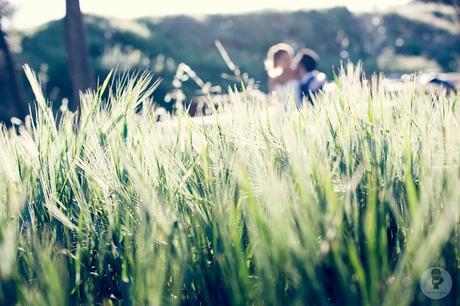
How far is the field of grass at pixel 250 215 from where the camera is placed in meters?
1.17

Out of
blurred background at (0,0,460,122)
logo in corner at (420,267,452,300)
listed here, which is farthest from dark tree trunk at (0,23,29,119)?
logo in corner at (420,267,452,300)

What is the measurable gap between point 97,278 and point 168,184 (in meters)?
0.30

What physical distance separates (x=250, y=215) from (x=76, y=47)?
8361mm

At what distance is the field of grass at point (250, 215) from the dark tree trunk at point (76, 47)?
7417 mm

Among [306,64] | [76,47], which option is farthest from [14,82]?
[306,64]

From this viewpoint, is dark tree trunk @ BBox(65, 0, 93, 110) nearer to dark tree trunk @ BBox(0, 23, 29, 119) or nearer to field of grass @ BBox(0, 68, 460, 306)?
dark tree trunk @ BBox(0, 23, 29, 119)

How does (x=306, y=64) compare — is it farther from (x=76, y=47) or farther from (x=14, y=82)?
(x=14, y=82)

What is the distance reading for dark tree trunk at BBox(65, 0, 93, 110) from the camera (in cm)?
894

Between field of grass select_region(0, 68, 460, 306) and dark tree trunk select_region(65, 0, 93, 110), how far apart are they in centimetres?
742

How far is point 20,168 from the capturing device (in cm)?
178

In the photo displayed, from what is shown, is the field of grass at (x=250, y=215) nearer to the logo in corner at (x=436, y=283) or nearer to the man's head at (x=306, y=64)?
the logo in corner at (x=436, y=283)

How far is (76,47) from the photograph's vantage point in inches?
358

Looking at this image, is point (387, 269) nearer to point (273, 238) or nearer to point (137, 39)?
point (273, 238)

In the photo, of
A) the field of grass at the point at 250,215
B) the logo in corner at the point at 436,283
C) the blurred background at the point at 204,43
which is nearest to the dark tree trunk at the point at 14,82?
the blurred background at the point at 204,43
